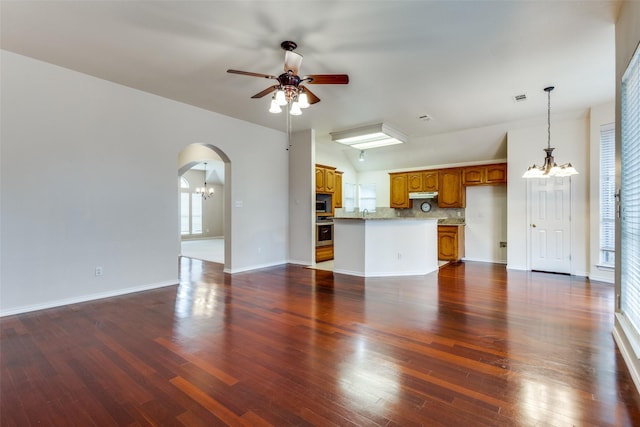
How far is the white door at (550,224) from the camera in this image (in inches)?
216

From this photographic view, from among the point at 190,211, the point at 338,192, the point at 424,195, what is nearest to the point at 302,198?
the point at 338,192

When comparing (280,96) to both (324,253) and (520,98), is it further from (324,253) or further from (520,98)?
(324,253)

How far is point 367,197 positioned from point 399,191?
4.11 feet

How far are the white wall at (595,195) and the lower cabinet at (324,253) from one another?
4.88 metres

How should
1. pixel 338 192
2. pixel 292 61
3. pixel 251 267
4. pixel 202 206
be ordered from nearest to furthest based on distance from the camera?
1. pixel 292 61
2. pixel 251 267
3. pixel 338 192
4. pixel 202 206

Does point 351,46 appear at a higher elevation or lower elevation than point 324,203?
higher

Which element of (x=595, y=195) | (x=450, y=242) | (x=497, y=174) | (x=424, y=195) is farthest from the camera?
(x=424, y=195)

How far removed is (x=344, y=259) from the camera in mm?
5605

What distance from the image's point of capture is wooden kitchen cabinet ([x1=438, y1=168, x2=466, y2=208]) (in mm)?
7023

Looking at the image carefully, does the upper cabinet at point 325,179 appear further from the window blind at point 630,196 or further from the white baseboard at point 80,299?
the window blind at point 630,196

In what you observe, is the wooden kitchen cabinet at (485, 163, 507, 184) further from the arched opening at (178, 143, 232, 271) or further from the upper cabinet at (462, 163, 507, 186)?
the arched opening at (178, 143, 232, 271)

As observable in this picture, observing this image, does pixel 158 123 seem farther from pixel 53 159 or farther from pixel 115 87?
pixel 53 159

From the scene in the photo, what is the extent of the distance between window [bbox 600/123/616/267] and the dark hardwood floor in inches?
54.0

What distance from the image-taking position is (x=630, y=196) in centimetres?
242
